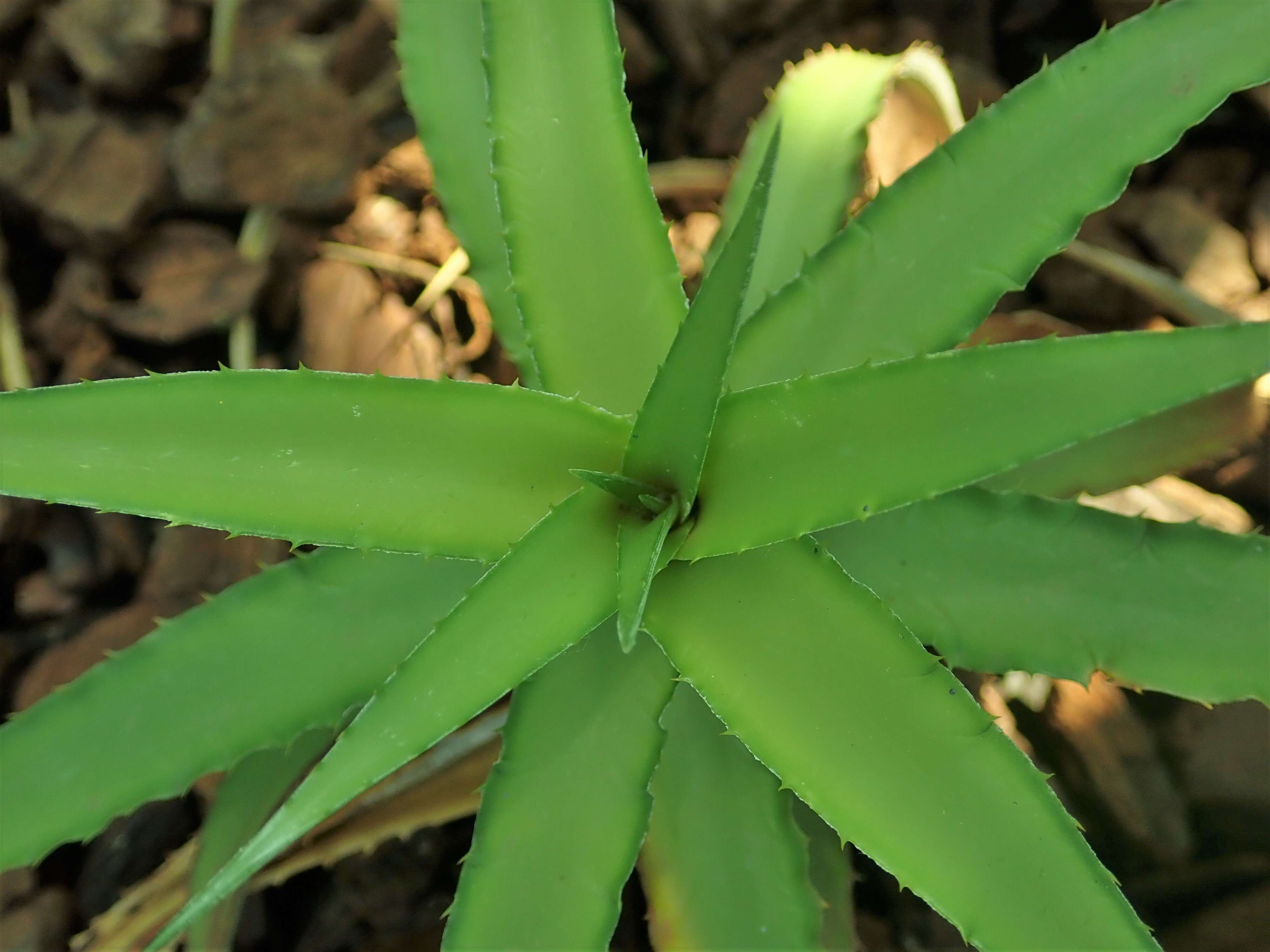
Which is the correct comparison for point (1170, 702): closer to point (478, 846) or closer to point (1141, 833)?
point (1141, 833)

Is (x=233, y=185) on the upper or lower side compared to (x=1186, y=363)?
upper

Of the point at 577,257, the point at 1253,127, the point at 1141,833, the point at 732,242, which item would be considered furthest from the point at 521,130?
the point at 1253,127

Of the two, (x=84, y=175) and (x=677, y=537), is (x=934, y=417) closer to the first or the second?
(x=677, y=537)

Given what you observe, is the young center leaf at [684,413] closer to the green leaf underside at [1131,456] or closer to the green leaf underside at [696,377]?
the green leaf underside at [696,377]

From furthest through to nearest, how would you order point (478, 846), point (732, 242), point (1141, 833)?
point (1141, 833), point (478, 846), point (732, 242)

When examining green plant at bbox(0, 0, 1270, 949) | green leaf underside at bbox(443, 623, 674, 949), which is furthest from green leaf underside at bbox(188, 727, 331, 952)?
green leaf underside at bbox(443, 623, 674, 949)

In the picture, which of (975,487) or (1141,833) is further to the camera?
(1141,833)
